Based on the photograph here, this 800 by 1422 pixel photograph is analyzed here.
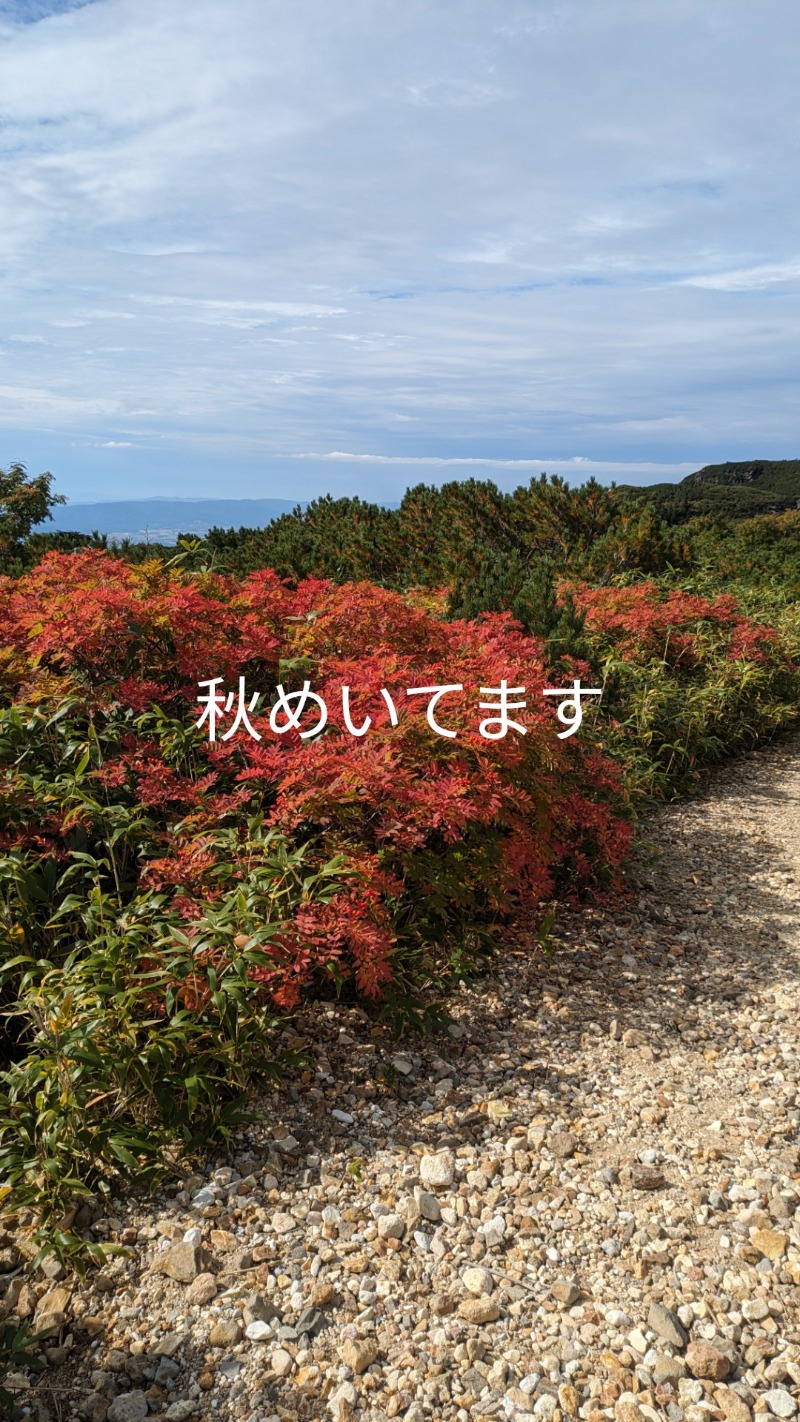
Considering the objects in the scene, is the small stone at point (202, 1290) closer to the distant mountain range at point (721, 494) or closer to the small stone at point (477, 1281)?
the small stone at point (477, 1281)

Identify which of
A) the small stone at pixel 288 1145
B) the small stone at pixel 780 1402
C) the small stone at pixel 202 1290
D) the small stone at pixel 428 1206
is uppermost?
the small stone at pixel 288 1145

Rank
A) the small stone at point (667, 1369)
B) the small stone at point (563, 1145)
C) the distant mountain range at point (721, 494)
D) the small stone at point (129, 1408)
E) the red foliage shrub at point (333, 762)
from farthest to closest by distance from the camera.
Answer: the distant mountain range at point (721, 494) < the red foliage shrub at point (333, 762) < the small stone at point (563, 1145) < the small stone at point (667, 1369) < the small stone at point (129, 1408)

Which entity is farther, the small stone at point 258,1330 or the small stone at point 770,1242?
the small stone at point 770,1242

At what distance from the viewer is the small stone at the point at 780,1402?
5.69 ft

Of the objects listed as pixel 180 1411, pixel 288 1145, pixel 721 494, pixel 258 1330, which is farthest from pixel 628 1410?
pixel 721 494

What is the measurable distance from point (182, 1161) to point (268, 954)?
0.53m

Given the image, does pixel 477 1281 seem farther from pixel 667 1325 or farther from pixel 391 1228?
pixel 667 1325

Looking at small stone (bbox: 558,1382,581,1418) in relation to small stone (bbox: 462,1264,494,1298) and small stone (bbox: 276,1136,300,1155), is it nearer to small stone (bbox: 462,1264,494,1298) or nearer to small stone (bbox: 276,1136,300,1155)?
small stone (bbox: 462,1264,494,1298)

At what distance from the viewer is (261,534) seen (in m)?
13.0

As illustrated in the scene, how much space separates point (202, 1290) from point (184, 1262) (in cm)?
8

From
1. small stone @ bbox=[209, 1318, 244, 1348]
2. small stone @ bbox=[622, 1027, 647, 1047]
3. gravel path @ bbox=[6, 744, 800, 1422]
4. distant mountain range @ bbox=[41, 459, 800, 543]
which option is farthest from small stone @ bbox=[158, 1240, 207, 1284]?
distant mountain range @ bbox=[41, 459, 800, 543]

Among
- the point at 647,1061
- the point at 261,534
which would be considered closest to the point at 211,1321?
the point at 647,1061

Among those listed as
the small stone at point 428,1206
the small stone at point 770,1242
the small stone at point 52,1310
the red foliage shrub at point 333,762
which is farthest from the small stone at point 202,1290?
the small stone at point 770,1242

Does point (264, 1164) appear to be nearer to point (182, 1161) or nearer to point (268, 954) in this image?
point (182, 1161)
